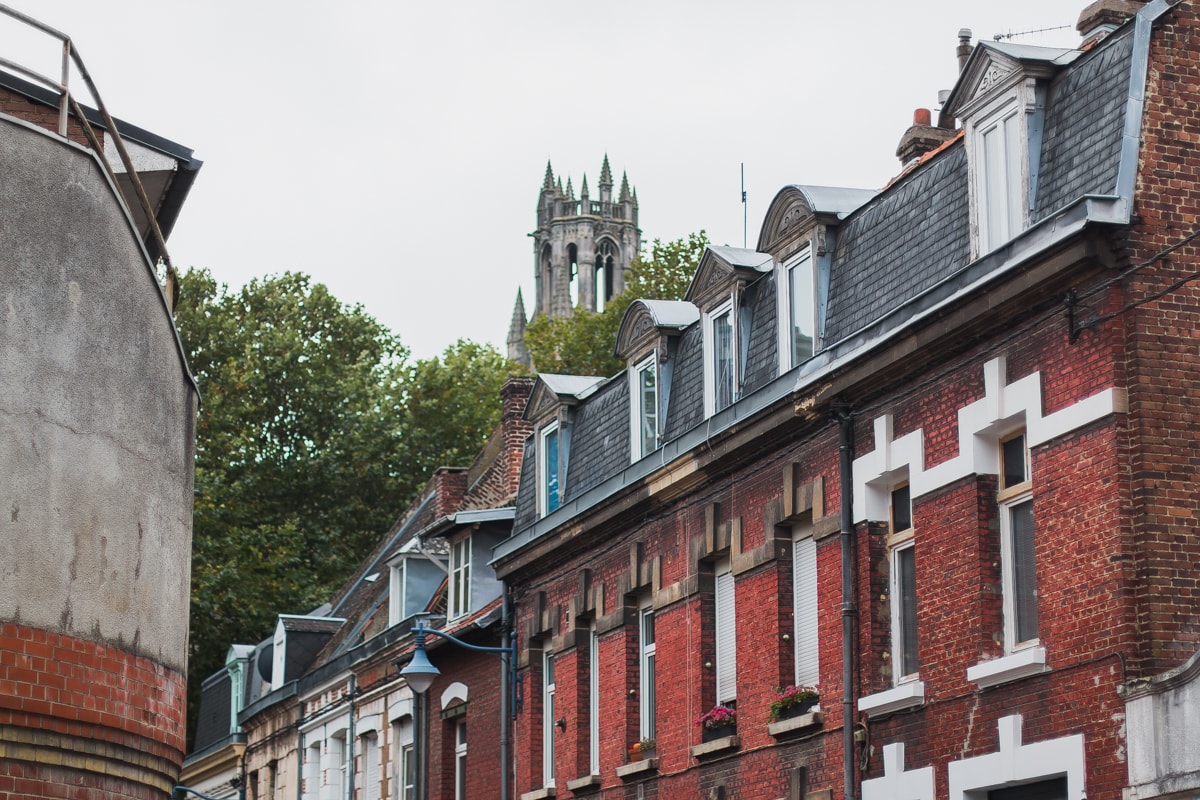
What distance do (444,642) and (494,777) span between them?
3.26 metres

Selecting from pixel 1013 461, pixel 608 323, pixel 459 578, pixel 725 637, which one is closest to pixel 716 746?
pixel 725 637

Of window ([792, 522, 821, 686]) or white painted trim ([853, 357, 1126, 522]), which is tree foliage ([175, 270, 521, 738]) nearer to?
window ([792, 522, 821, 686])

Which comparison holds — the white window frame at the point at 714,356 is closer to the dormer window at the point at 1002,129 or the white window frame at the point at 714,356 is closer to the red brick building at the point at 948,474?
the red brick building at the point at 948,474

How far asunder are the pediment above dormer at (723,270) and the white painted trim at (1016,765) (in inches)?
294

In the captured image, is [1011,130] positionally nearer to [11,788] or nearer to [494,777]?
[11,788]

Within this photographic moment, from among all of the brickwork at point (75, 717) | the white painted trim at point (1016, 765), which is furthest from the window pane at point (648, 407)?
the brickwork at point (75, 717)

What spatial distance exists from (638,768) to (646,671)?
58.6 inches

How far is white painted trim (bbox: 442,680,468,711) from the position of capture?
107 feet

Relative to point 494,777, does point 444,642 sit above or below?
above

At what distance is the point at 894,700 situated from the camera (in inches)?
733

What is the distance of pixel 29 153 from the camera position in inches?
562

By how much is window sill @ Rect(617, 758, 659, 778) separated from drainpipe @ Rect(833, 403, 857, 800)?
16.9 feet

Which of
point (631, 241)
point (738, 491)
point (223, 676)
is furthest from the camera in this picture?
point (631, 241)

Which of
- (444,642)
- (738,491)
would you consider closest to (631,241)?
(444,642)
